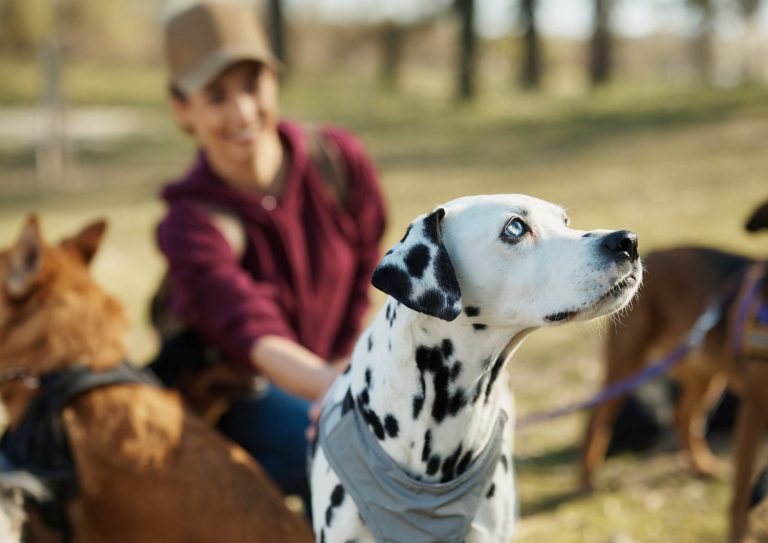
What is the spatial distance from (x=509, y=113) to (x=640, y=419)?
68.7 ft

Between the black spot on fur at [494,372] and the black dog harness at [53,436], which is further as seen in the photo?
the black dog harness at [53,436]

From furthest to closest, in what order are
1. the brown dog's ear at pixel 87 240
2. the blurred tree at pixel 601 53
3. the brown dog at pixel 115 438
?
the blurred tree at pixel 601 53 < the brown dog's ear at pixel 87 240 < the brown dog at pixel 115 438

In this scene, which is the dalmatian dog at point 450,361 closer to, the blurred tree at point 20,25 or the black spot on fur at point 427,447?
the black spot on fur at point 427,447

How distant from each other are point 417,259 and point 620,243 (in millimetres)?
556

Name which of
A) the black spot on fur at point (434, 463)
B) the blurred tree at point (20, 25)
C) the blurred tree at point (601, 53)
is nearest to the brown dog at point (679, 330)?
the black spot on fur at point (434, 463)

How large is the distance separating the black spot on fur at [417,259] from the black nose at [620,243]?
487 mm

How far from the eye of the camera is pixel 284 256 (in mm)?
3824

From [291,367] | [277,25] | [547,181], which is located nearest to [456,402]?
[291,367]

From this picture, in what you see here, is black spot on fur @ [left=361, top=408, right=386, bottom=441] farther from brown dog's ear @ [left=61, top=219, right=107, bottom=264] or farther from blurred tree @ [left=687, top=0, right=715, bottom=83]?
blurred tree @ [left=687, top=0, right=715, bottom=83]

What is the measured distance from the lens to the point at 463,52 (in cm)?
2812

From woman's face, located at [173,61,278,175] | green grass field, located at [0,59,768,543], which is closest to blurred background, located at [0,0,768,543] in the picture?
green grass field, located at [0,59,768,543]

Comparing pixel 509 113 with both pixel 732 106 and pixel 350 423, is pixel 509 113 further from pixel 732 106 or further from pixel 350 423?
pixel 350 423

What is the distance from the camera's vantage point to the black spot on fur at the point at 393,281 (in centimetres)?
225

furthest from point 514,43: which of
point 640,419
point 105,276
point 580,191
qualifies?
point 640,419
